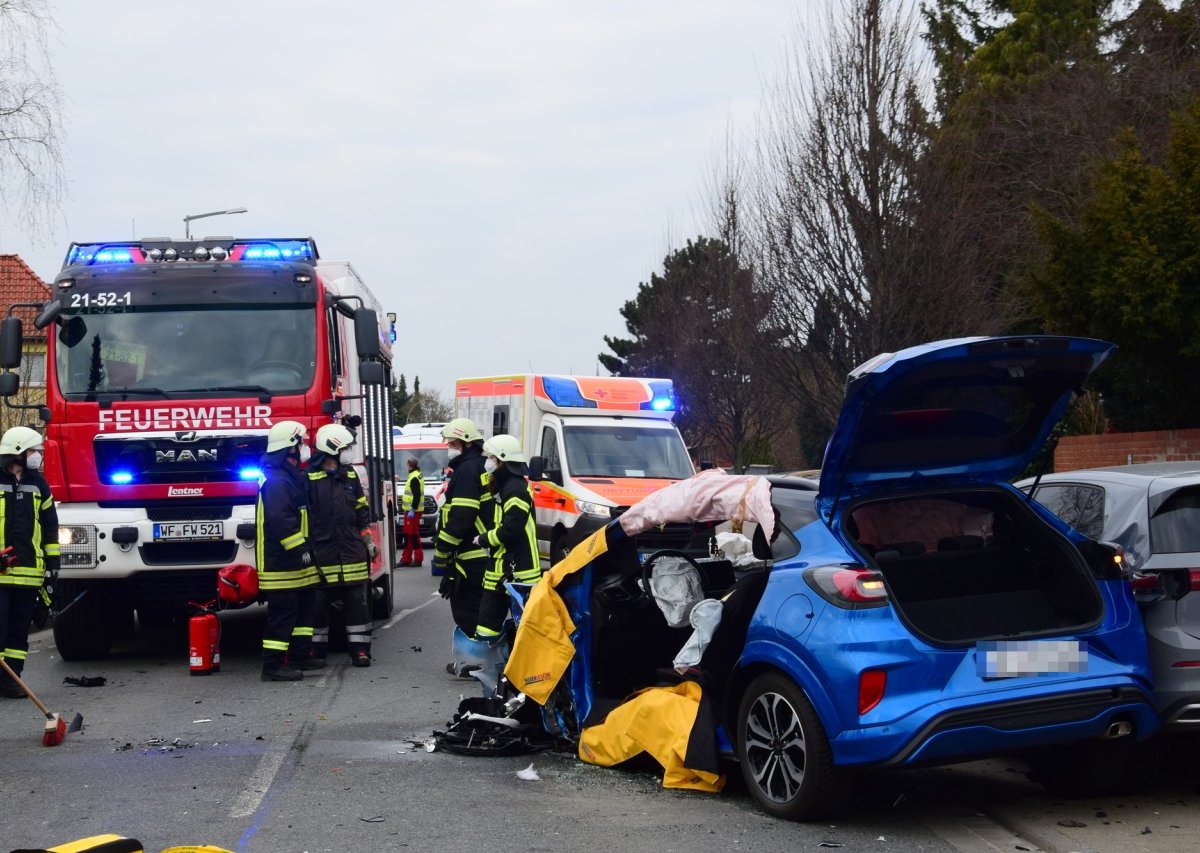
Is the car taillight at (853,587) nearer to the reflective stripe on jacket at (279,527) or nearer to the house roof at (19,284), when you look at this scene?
the reflective stripe on jacket at (279,527)

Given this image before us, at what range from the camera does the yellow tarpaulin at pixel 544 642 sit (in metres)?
7.57

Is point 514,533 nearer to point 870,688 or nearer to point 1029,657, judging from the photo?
point 870,688

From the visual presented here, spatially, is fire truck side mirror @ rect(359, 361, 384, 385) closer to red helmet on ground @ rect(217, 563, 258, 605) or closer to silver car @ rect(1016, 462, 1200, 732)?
red helmet on ground @ rect(217, 563, 258, 605)

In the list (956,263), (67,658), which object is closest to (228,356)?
(67,658)

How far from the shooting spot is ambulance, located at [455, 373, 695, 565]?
1744 cm

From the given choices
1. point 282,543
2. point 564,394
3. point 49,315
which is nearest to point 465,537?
point 282,543

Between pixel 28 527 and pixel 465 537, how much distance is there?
10.4ft

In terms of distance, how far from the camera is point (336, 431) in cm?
1123

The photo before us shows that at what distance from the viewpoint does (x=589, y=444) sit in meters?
18.1

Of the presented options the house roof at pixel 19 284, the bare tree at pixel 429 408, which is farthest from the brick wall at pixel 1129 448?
the bare tree at pixel 429 408

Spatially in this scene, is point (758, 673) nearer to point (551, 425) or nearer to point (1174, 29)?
point (551, 425)

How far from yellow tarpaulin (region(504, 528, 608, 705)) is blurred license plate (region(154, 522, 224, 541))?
179 inches

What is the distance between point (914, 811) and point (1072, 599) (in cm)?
123

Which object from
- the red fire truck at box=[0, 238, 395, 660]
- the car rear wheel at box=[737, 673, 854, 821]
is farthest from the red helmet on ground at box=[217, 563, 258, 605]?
the car rear wheel at box=[737, 673, 854, 821]
